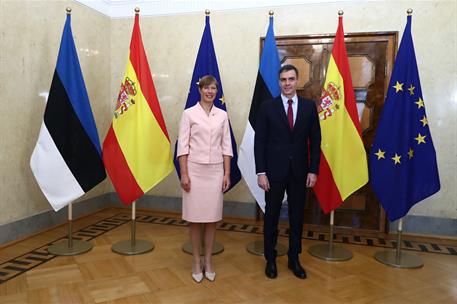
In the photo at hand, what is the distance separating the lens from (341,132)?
9.86ft

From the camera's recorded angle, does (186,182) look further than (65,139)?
No

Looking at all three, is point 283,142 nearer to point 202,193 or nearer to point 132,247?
point 202,193

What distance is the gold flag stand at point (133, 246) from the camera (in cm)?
310

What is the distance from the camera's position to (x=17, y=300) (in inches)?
88.0

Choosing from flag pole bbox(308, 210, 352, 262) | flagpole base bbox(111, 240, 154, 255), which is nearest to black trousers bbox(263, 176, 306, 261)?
flag pole bbox(308, 210, 352, 262)

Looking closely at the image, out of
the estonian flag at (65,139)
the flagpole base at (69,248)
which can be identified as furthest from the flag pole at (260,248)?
the estonian flag at (65,139)

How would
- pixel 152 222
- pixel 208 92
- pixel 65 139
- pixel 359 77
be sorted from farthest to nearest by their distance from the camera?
pixel 152 222
pixel 359 77
pixel 65 139
pixel 208 92

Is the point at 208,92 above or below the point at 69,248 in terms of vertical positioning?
above

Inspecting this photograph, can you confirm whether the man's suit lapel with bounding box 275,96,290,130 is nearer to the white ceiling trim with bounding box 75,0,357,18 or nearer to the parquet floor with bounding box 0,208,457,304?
the parquet floor with bounding box 0,208,457,304

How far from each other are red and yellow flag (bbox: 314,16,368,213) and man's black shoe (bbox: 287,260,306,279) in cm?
68

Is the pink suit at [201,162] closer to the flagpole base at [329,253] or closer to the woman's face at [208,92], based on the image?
the woman's face at [208,92]

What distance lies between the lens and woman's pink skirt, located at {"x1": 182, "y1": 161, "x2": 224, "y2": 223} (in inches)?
100

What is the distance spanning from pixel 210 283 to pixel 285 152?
3.40ft

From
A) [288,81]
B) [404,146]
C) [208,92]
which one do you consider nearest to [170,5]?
[208,92]
